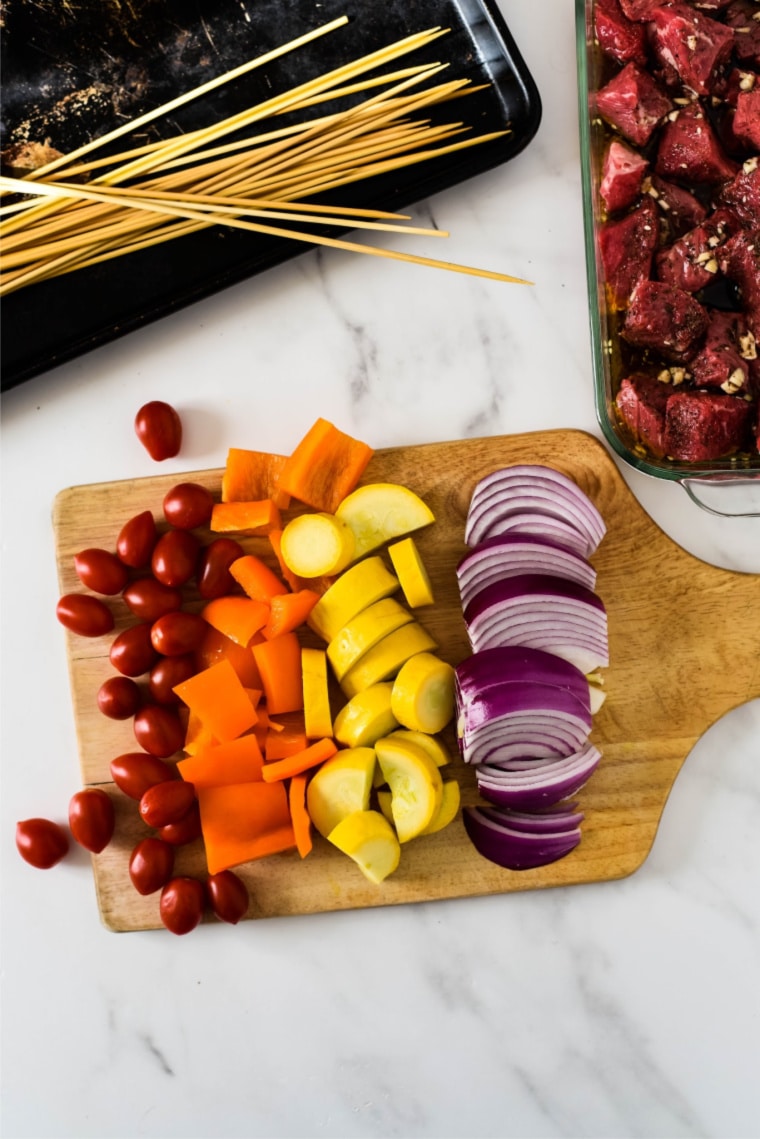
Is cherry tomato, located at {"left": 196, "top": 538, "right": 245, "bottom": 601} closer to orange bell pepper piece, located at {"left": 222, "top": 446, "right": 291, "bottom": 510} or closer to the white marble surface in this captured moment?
orange bell pepper piece, located at {"left": 222, "top": 446, "right": 291, "bottom": 510}

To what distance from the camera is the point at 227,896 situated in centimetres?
193

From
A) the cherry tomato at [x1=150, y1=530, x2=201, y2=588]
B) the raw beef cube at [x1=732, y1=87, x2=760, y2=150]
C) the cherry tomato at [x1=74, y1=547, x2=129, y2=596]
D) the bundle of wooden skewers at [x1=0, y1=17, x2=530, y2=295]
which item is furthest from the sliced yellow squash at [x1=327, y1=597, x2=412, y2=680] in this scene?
the raw beef cube at [x1=732, y1=87, x2=760, y2=150]

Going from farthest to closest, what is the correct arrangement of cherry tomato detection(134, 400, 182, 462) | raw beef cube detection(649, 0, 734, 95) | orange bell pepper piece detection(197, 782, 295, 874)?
cherry tomato detection(134, 400, 182, 462) → orange bell pepper piece detection(197, 782, 295, 874) → raw beef cube detection(649, 0, 734, 95)

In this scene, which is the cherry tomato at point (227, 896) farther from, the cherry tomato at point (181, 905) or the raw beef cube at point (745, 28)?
the raw beef cube at point (745, 28)

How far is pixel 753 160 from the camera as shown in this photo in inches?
72.3

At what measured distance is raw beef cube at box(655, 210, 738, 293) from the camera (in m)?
1.82

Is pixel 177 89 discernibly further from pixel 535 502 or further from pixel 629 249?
pixel 535 502

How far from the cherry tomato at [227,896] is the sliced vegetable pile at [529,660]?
0.49 m

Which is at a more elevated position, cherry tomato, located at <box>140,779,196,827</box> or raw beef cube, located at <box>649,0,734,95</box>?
raw beef cube, located at <box>649,0,734,95</box>

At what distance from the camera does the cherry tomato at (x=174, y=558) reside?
6.35ft

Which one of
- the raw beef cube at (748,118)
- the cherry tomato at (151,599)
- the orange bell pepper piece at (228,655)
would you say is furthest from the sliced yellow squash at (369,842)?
the raw beef cube at (748,118)

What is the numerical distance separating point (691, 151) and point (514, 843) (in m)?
1.40

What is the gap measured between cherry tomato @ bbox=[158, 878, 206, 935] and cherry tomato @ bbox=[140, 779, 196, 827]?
14cm

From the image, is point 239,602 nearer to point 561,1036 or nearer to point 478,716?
point 478,716
